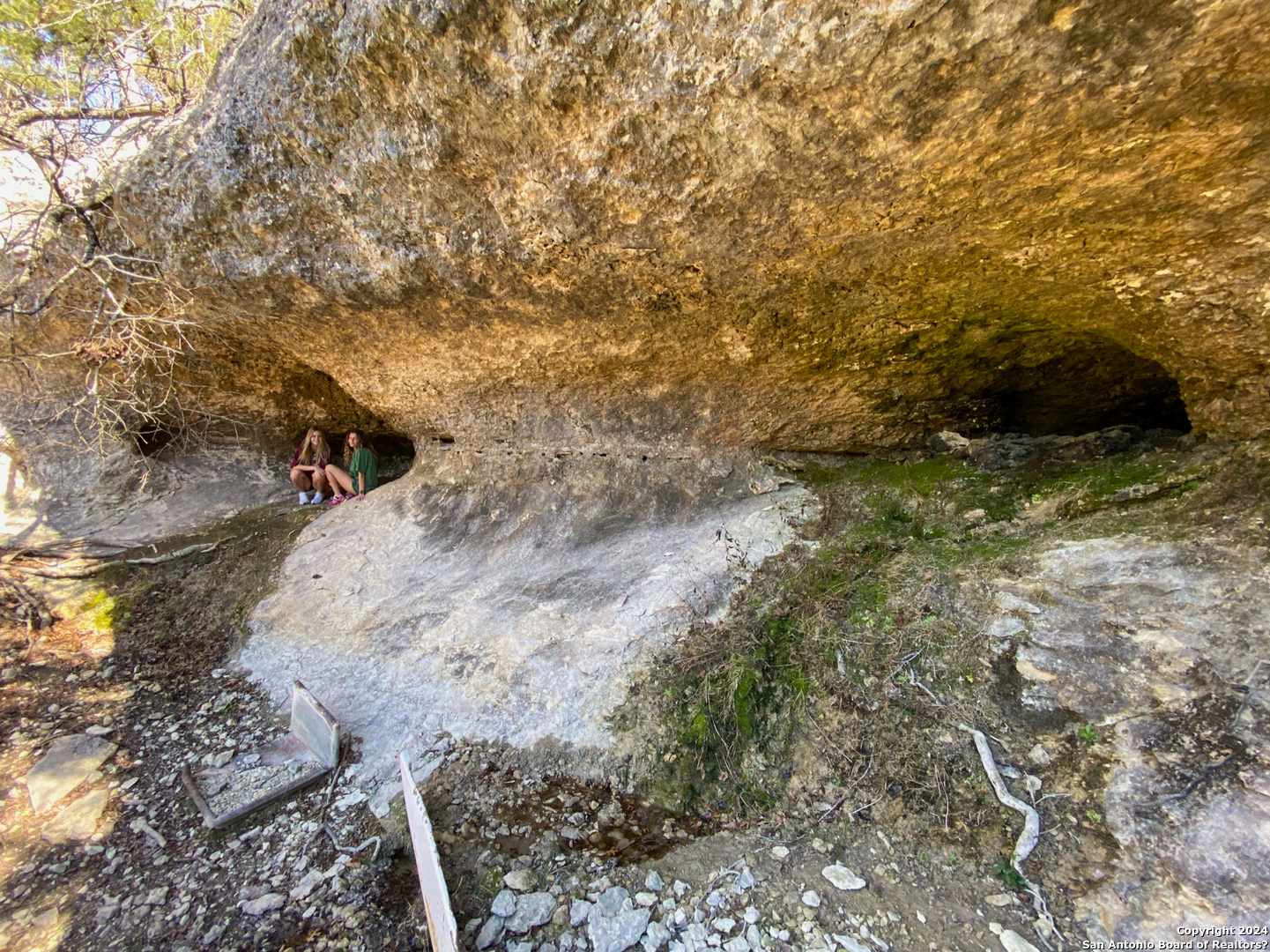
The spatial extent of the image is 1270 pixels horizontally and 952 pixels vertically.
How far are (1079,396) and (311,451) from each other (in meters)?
7.89

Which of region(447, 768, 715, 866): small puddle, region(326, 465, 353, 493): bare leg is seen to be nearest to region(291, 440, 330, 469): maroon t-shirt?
region(326, 465, 353, 493): bare leg

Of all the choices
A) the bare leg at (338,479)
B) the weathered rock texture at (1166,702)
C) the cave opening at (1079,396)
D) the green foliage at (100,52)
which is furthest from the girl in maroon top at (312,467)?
the weathered rock texture at (1166,702)

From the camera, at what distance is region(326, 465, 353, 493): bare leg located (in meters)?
6.79

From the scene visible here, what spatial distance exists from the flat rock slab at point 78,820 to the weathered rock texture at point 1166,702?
4.73 metres

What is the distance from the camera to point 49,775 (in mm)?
3334

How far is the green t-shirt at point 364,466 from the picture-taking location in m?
6.62

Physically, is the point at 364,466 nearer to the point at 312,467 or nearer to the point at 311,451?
the point at 312,467

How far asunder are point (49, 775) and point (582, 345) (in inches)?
170

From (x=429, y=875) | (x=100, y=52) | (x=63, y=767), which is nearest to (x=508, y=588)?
(x=429, y=875)

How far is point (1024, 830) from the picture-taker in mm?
2244

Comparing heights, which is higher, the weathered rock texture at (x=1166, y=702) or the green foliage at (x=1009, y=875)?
the weathered rock texture at (x=1166, y=702)

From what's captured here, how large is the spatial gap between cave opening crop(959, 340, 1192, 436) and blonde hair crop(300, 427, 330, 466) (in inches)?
274

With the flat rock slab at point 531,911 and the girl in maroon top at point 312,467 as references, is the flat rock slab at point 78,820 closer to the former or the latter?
the flat rock slab at point 531,911

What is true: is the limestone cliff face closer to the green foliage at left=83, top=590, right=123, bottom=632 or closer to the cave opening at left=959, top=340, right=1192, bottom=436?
the cave opening at left=959, top=340, right=1192, bottom=436
